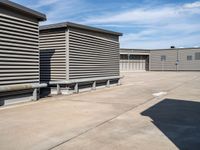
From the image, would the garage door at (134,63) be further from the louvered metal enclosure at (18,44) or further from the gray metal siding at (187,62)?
the louvered metal enclosure at (18,44)

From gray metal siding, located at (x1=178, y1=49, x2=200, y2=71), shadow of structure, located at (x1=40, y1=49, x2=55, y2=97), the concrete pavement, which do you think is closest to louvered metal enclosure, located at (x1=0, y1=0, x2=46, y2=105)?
the concrete pavement

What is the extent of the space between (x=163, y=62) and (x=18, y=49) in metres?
36.3

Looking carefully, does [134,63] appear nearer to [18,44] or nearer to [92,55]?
[92,55]

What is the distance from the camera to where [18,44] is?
880 centimetres

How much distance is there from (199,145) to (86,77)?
8797 mm

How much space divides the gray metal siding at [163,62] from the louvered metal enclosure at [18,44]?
3466 cm

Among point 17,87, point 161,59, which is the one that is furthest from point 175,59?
point 17,87

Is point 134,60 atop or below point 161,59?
below

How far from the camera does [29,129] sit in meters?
5.46

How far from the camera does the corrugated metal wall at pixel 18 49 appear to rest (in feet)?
27.1

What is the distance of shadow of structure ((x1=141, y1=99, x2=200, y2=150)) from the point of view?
4.73 meters

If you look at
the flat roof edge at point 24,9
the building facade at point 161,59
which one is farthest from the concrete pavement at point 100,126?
the building facade at point 161,59

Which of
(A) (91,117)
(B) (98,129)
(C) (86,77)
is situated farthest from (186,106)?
(C) (86,77)

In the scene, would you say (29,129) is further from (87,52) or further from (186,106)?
(87,52)
